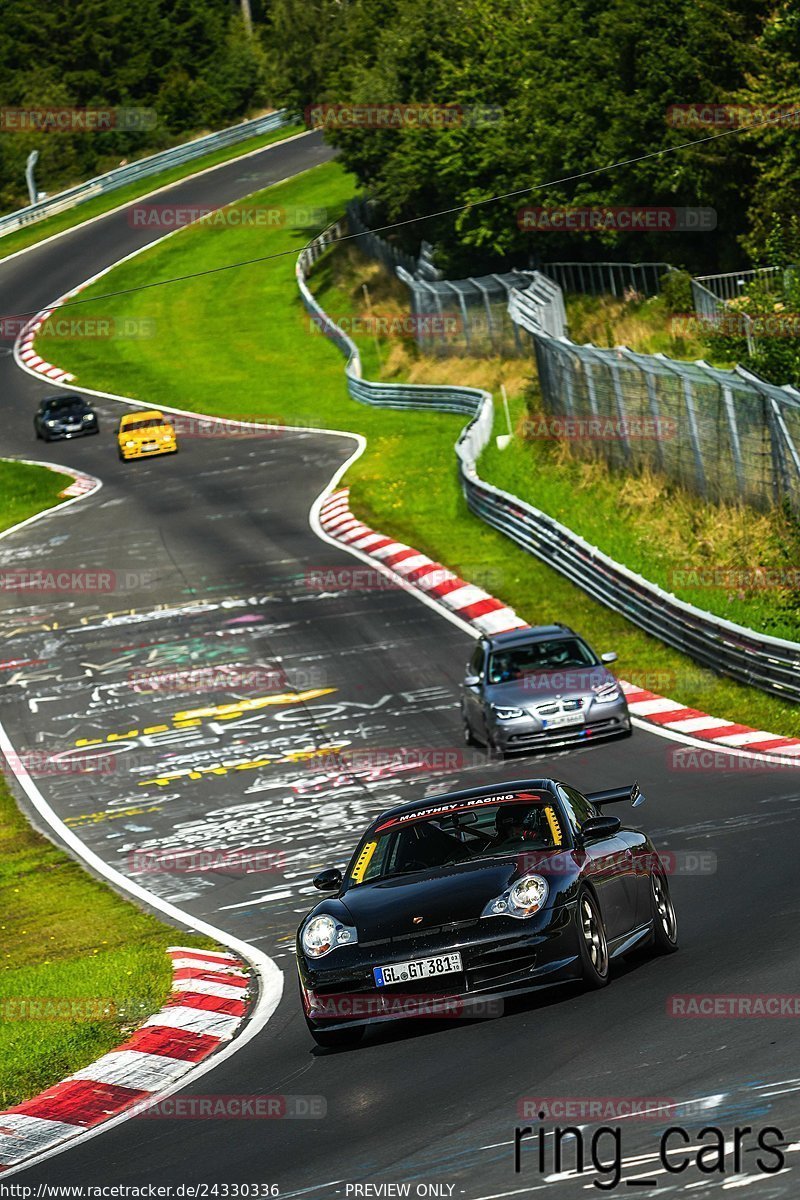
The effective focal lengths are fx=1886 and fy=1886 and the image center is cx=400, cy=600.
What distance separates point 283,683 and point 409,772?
583cm

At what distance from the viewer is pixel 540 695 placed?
68.6 feet

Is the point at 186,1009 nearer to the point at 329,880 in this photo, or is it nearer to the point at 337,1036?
the point at 329,880

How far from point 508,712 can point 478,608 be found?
28.5ft

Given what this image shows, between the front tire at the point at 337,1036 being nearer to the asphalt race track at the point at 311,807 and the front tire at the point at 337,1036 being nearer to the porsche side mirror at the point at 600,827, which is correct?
the asphalt race track at the point at 311,807

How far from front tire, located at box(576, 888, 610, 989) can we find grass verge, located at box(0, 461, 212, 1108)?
A: 320cm

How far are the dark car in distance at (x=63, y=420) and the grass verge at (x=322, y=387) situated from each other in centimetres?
379

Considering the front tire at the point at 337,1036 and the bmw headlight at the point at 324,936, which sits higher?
the bmw headlight at the point at 324,936

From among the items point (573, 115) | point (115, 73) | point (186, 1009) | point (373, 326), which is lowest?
point (373, 326)

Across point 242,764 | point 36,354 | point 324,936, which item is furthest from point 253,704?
point 36,354

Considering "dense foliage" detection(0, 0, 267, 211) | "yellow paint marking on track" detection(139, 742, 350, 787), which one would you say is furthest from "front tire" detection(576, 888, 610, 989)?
"dense foliage" detection(0, 0, 267, 211)

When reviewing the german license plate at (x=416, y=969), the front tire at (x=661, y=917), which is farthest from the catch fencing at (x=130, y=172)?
the german license plate at (x=416, y=969)

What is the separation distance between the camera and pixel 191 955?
1427 cm

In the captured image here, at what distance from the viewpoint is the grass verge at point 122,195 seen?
273 feet

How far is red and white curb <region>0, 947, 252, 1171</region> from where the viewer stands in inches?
378
